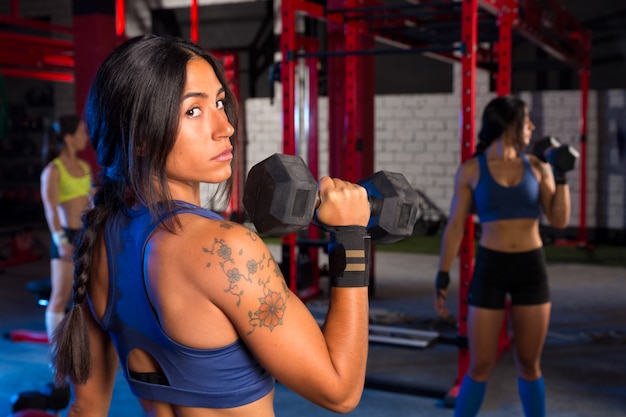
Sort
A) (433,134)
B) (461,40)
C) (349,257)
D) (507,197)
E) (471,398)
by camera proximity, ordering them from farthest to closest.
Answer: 1. (433,134)
2. (461,40)
3. (507,197)
4. (471,398)
5. (349,257)

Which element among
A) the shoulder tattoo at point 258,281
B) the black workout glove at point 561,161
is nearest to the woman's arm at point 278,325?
the shoulder tattoo at point 258,281

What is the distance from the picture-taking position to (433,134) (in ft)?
29.3

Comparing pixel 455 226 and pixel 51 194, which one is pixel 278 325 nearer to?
pixel 455 226

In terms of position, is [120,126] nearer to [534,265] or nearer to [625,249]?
[534,265]

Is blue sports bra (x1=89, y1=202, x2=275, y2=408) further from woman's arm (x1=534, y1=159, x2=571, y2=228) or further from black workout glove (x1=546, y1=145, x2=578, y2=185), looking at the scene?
black workout glove (x1=546, y1=145, x2=578, y2=185)

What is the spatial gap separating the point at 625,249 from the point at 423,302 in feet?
12.6

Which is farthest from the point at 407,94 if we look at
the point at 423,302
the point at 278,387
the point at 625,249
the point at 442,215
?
the point at 278,387

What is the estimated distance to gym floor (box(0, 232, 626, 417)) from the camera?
335 cm

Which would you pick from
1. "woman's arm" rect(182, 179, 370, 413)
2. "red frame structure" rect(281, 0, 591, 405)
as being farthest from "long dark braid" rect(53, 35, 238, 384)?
"red frame structure" rect(281, 0, 591, 405)

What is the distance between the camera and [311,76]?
5.91 metres

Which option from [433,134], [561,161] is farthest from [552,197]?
[433,134]

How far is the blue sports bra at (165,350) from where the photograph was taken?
97 centimetres

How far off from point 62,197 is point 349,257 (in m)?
3.20

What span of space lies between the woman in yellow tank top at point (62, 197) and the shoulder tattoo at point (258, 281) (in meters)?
2.97
